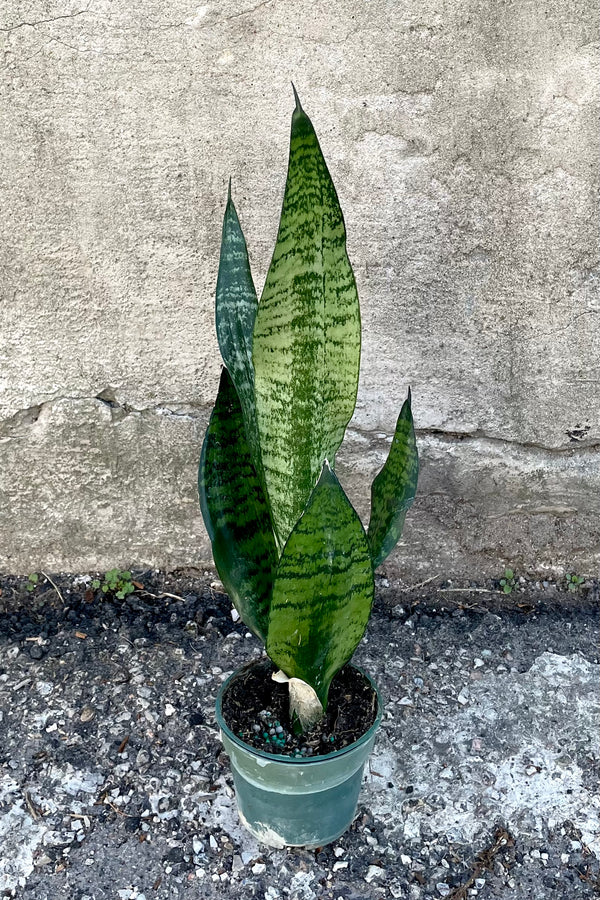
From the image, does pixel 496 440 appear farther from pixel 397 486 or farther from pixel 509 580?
pixel 397 486

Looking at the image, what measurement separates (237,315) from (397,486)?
0.36 meters

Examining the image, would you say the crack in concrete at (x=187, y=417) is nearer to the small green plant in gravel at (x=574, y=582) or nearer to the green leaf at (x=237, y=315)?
the small green plant in gravel at (x=574, y=582)

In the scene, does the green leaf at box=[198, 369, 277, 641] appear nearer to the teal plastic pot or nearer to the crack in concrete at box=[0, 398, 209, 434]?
the teal plastic pot

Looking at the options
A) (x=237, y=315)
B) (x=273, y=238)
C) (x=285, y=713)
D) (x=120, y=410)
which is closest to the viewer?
(x=237, y=315)

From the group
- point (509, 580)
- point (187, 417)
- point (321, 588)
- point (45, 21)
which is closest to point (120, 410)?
point (187, 417)

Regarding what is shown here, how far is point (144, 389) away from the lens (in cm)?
172

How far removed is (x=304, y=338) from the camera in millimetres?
990

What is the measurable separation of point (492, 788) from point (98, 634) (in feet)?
3.02

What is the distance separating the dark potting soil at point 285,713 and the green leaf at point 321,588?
0.54 ft

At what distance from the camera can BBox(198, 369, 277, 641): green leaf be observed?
3.75ft

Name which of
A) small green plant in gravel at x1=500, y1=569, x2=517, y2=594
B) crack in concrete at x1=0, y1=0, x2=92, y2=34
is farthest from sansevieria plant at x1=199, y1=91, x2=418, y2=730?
small green plant in gravel at x1=500, y1=569, x2=517, y2=594

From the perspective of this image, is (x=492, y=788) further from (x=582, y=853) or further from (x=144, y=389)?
(x=144, y=389)

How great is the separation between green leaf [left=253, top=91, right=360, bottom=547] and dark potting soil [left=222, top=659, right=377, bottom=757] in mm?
354

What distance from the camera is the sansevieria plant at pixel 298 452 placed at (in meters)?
0.95
